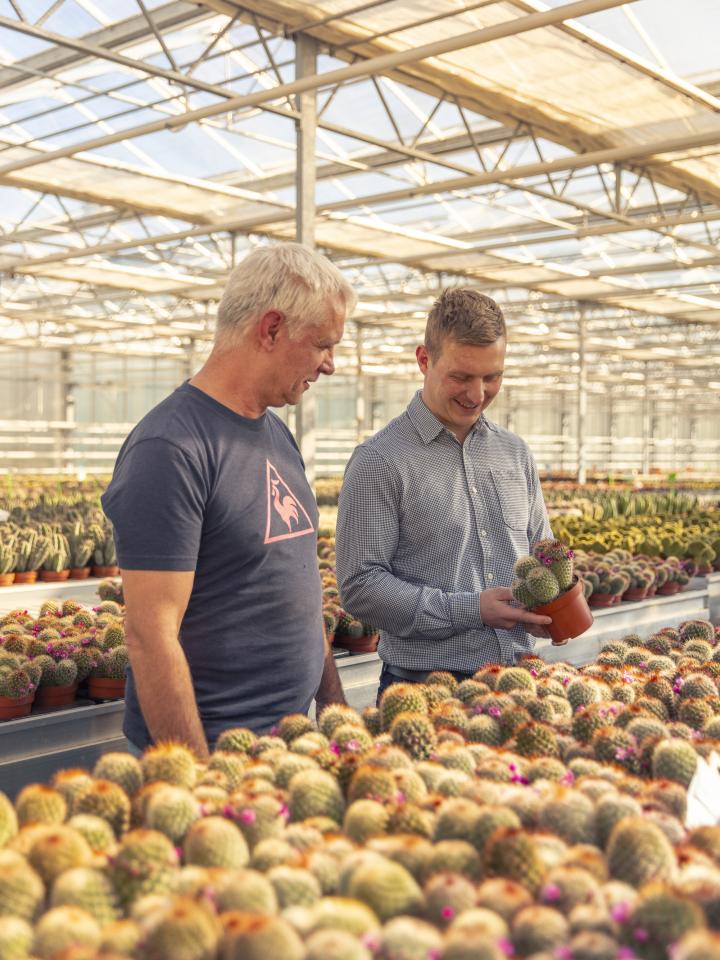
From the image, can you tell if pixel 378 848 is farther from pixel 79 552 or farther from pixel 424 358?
pixel 79 552

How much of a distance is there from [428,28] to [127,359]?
2227cm

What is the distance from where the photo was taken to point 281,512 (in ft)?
7.11

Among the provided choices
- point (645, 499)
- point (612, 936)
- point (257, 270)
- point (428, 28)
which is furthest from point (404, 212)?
point (612, 936)

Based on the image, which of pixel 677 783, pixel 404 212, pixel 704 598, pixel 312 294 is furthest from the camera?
pixel 404 212

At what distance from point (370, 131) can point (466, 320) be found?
334 inches

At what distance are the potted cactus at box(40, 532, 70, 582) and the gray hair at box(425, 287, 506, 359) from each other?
5.24 m

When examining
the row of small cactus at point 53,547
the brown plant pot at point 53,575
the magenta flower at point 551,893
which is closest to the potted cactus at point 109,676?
the magenta flower at point 551,893

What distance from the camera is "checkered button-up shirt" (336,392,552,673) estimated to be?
2.58m

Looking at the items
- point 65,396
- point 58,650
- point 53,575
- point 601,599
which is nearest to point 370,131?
point 53,575

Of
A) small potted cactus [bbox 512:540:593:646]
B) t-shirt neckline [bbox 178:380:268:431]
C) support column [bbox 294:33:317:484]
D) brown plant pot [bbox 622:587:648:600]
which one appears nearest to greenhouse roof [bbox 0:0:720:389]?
support column [bbox 294:33:317:484]

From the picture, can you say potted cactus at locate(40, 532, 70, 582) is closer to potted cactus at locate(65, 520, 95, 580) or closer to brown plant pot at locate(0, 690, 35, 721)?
potted cactus at locate(65, 520, 95, 580)

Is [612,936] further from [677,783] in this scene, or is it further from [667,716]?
[667,716]

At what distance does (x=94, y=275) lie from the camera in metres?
17.8

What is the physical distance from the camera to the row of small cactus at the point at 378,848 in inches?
40.7
